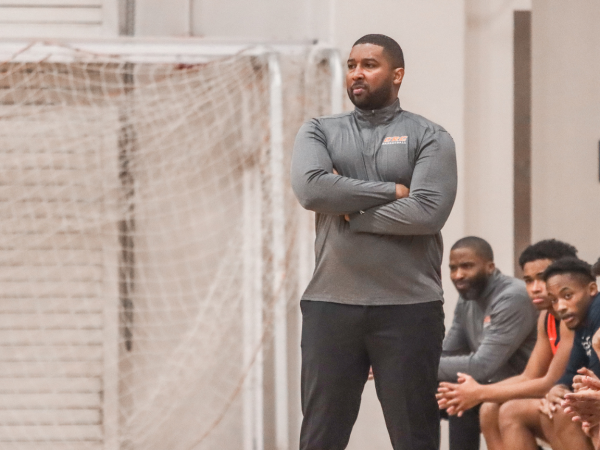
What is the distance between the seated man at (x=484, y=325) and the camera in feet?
9.86

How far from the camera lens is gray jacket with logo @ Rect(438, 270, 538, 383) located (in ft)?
9.85

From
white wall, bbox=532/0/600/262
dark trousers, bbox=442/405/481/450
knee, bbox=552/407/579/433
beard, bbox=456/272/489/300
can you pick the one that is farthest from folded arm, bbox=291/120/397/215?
white wall, bbox=532/0/600/262

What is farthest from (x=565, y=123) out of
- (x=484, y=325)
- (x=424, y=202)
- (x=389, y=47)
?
(x=424, y=202)

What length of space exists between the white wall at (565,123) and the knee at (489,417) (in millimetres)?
1522

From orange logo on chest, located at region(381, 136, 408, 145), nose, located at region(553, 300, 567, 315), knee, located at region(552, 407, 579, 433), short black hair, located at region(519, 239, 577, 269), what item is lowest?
knee, located at region(552, 407, 579, 433)

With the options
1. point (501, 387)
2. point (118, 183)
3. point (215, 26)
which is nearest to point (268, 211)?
point (118, 183)

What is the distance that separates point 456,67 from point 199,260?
174 centimetres

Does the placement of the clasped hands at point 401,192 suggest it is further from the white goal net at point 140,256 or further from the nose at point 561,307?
the white goal net at point 140,256

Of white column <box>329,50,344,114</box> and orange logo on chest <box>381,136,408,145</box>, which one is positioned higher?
white column <box>329,50,344,114</box>

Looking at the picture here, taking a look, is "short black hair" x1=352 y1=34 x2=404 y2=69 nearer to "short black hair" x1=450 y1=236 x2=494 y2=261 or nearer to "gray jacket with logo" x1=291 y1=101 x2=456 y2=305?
"gray jacket with logo" x1=291 y1=101 x2=456 y2=305

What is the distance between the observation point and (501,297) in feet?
10.0

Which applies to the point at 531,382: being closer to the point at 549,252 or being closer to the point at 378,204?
the point at 549,252

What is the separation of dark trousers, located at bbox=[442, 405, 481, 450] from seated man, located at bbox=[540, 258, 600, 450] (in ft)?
1.40

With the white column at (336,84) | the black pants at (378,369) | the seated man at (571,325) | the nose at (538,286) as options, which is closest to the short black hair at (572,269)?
the seated man at (571,325)
